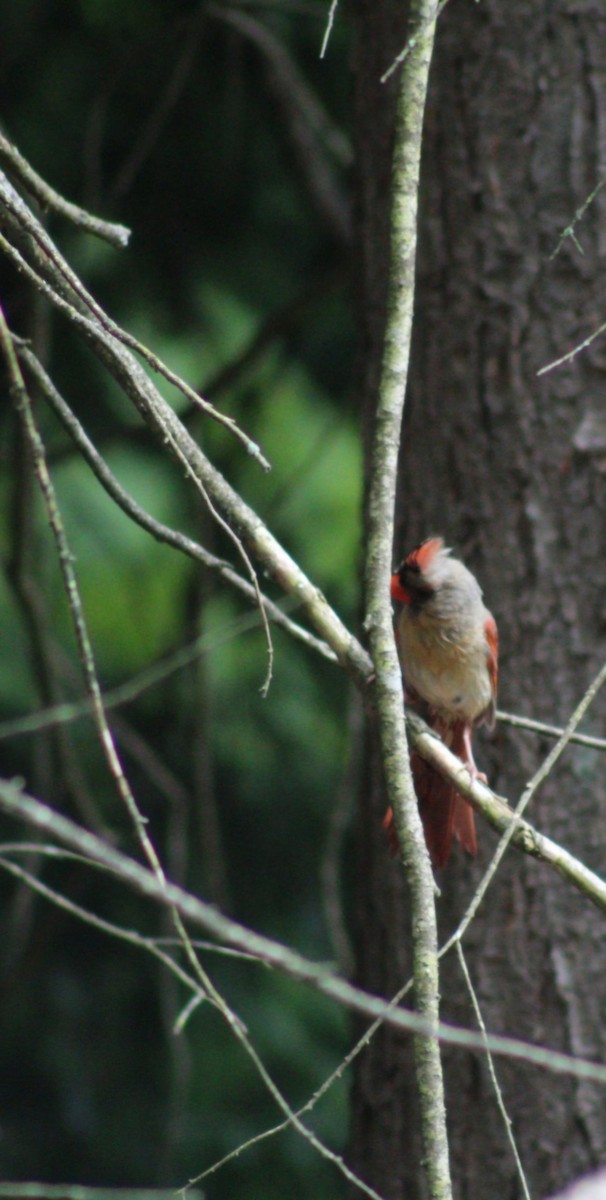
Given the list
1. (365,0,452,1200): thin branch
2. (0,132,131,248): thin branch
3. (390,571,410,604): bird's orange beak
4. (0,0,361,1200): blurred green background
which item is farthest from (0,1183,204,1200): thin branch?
(0,0,361,1200): blurred green background

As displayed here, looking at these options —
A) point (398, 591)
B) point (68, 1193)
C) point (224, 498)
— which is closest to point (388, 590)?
point (224, 498)

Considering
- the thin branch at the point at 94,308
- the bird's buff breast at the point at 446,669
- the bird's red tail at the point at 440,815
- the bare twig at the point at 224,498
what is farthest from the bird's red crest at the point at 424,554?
the thin branch at the point at 94,308

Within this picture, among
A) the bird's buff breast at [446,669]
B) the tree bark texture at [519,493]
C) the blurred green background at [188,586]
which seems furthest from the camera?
the blurred green background at [188,586]

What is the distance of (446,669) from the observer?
351cm

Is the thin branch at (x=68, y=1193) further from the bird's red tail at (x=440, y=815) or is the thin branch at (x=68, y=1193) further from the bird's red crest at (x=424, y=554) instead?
the bird's red crest at (x=424, y=554)

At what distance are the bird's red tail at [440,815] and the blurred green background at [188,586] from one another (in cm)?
184

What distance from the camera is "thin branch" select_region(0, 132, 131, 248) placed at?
2.18 meters

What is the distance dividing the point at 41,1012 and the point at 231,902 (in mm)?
1011

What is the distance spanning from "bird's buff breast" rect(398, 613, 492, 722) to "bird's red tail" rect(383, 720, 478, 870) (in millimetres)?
255

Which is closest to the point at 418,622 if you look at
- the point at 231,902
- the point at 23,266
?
the point at 23,266

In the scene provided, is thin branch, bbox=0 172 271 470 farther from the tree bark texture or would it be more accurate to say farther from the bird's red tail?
the tree bark texture

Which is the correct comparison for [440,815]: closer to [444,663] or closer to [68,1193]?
[444,663]

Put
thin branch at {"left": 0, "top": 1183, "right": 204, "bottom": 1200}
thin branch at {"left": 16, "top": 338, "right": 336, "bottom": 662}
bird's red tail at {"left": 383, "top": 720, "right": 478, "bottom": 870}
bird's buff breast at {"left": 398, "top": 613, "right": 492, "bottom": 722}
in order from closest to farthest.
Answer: thin branch at {"left": 0, "top": 1183, "right": 204, "bottom": 1200}, thin branch at {"left": 16, "top": 338, "right": 336, "bottom": 662}, bird's red tail at {"left": 383, "top": 720, "right": 478, "bottom": 870}, bird's buff breast at {"left": 398, "top": 613, "right": 492, "bottom": 722}

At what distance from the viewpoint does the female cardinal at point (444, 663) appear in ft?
10.1
